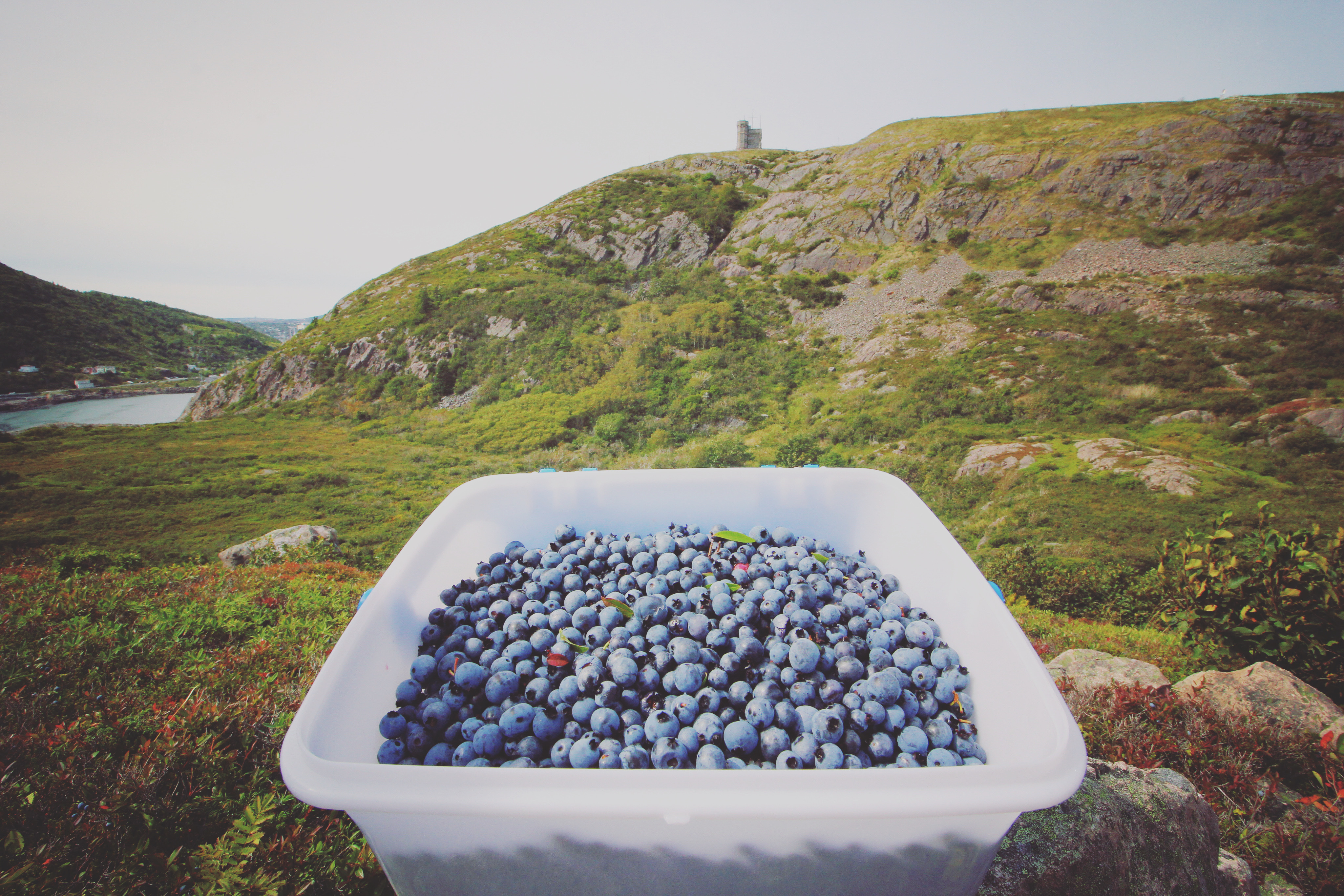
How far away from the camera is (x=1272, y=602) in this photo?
2736mm

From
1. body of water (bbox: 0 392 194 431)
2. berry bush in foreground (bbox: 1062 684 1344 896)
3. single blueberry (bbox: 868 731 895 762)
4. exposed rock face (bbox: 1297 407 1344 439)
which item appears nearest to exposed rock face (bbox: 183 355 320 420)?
body of water (bbox: 0 392 194 431)

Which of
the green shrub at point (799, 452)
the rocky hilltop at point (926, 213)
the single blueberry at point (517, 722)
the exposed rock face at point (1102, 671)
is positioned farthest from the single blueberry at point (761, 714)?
the rocky hilltop at point (926, 213)

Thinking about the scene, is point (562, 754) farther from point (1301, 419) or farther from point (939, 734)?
point (1301, 419)

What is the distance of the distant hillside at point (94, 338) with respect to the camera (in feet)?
38.0

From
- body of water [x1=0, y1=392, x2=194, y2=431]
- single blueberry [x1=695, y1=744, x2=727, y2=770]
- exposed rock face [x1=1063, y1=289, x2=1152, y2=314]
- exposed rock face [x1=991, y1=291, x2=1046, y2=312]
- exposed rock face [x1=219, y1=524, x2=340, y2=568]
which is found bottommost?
exposed rock face [x1=219, y1=524, x2=340, y2=568]

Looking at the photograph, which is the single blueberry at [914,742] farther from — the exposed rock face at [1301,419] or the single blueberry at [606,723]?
the exposed rock face at [1301,419]

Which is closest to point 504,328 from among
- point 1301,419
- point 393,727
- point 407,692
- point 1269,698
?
point 407,692

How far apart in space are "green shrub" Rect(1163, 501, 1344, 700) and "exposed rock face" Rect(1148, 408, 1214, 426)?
6.15m

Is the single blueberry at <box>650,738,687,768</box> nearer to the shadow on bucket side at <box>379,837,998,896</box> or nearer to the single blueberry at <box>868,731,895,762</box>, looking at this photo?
the shadow on bucket side at <box>379,837,998,896</box>

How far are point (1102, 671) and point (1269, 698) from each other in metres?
0.62

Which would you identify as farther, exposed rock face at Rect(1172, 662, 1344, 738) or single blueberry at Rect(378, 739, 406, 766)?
exposed rock face at Rect(1172, 662, 1344, 738)

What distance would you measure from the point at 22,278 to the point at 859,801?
21688 mm

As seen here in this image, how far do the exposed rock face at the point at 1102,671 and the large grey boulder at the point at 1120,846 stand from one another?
95 centimetres

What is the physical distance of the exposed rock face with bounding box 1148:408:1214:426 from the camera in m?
7.53
